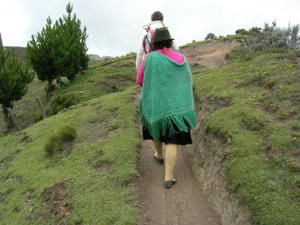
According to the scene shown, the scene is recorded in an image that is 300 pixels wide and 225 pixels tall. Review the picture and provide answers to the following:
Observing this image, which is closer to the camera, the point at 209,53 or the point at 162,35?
the point at 162,35

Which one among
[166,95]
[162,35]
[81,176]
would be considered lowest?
[81,176]

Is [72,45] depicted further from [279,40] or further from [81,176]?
[81,176]

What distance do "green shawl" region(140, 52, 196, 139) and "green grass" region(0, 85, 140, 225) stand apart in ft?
4.00

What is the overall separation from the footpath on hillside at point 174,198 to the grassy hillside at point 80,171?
0.76 feet

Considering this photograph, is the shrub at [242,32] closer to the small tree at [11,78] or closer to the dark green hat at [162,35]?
the small tree at [11,78]

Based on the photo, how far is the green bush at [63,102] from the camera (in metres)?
17.6

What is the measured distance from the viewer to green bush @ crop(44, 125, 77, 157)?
34.1 ft

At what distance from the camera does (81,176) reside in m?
8.68

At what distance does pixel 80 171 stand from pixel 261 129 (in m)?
3.46

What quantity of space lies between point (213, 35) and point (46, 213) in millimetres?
26661

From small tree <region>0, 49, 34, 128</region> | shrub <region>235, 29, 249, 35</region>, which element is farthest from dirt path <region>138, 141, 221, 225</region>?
shrub <region>235, 29, 249, 35</region>

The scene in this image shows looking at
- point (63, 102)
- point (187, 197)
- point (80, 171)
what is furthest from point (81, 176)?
point (63, 102)

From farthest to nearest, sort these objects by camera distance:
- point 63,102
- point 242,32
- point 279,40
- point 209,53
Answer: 1. point 242,32
2. point 209,53
3. point 63,102
4. point 279,40

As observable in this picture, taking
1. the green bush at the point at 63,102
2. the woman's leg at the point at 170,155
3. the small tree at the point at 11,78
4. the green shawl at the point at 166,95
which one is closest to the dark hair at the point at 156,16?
the green shawl at the point at 166,95
